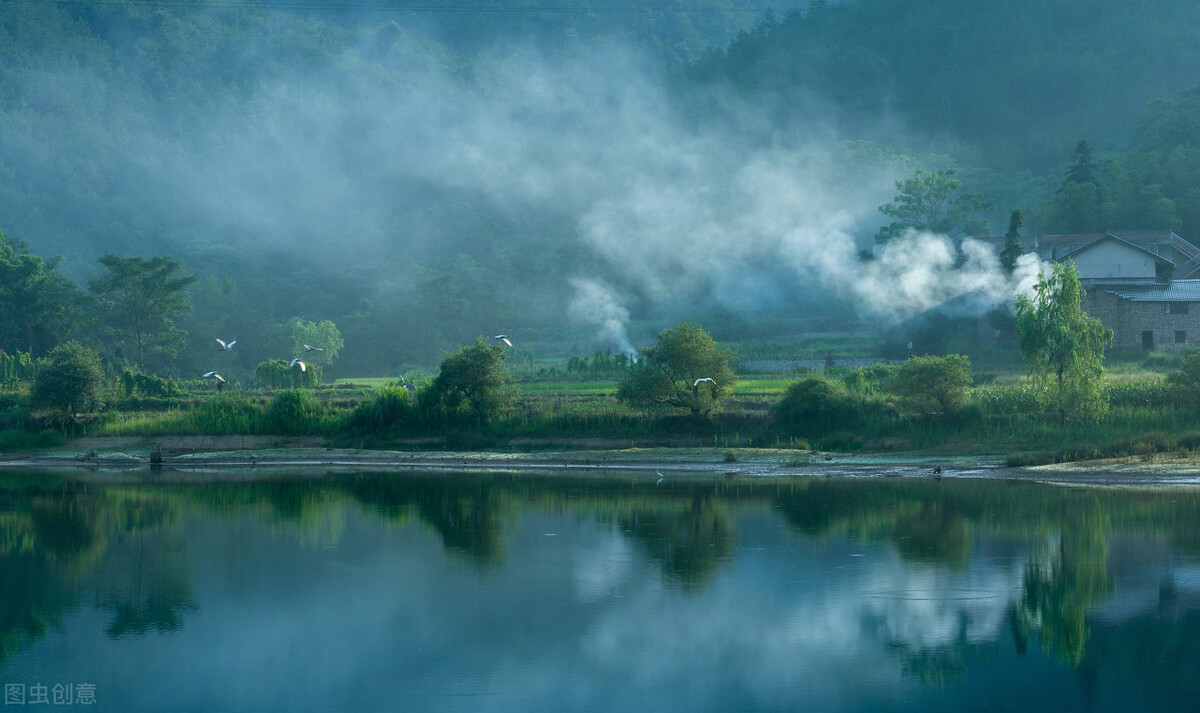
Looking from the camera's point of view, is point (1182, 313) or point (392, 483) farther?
point (1182, 313)

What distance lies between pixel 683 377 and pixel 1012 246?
28557 millimetres

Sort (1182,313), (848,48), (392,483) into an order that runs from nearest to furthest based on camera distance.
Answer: (392,483), (1182,313), (848,48)

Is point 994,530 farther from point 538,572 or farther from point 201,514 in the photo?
point 201,514

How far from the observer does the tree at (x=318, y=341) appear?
274ft

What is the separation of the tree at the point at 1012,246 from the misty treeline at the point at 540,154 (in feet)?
75.2

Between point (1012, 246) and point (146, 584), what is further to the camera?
point (1012, 246)

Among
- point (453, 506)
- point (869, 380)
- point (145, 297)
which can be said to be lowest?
point (453, 506)

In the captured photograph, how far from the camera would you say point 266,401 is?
47938mm

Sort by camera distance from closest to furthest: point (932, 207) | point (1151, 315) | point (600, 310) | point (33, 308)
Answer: point (1151, 315) < point (33, 308) < point (932, 207) < point (600, 310)

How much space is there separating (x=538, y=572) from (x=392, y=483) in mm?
14177

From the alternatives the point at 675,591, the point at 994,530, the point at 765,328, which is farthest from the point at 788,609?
the point at 765,328

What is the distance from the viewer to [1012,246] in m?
60.5

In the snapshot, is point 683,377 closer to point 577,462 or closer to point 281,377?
point 577,462

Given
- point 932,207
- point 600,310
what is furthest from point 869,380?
point 600,310
